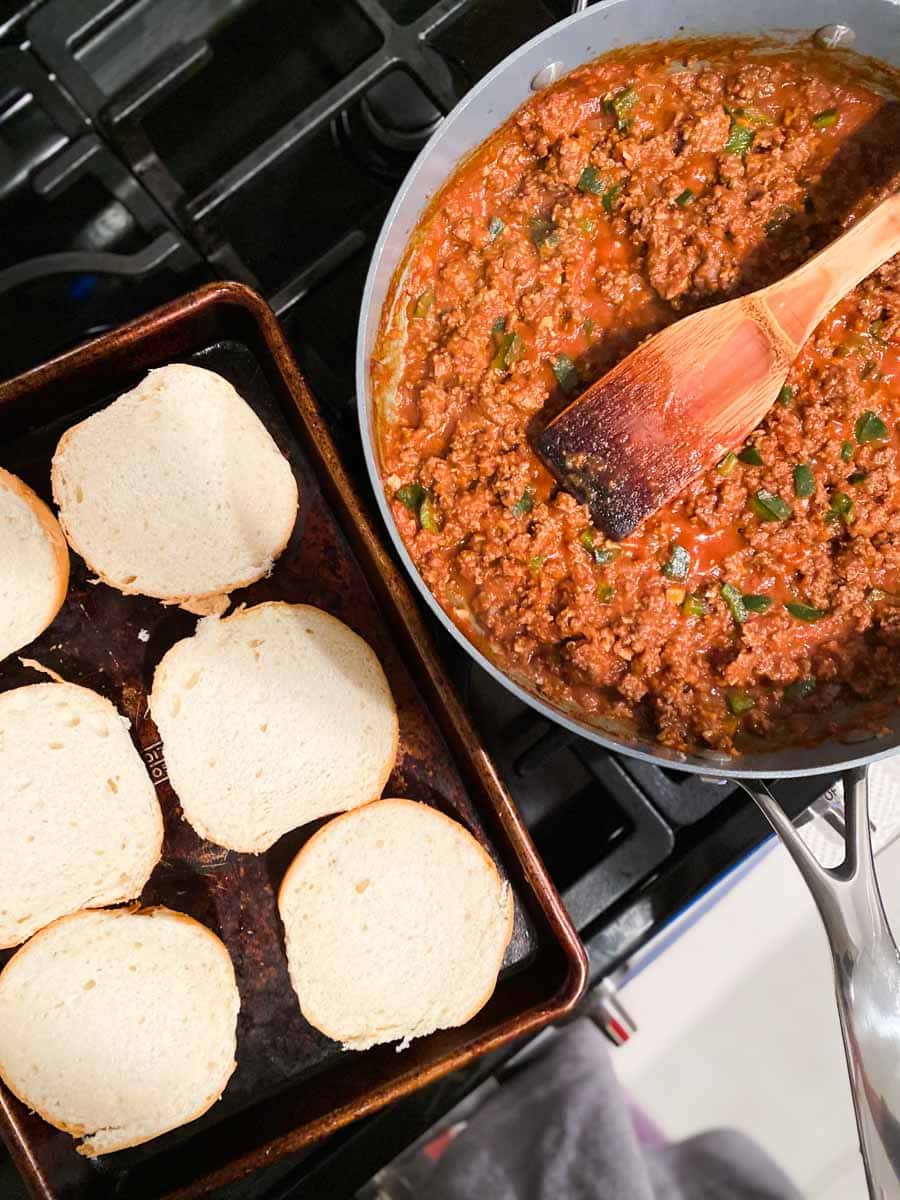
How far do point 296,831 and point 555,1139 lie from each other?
142 cm

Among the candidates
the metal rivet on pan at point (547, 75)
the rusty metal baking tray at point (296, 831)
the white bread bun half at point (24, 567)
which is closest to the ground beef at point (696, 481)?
the metal rivet on pan at point (547, 75)

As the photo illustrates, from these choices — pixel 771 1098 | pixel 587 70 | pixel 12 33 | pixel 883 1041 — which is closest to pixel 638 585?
pixel 883 1041

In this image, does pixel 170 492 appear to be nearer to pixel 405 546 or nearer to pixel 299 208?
pixel 405 546

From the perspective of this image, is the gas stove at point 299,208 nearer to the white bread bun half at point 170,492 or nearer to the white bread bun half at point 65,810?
the white bread bun half at point 170,492

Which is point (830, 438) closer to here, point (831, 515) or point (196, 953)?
point (831, 515)

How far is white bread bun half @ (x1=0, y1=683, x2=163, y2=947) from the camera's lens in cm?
252

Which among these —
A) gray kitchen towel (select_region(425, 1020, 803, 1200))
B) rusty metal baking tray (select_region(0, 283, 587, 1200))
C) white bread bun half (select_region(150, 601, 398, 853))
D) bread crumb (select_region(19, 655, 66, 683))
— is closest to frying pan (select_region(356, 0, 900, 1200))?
rusty metal baking tray (select_region(0, 283, 587, 1200))

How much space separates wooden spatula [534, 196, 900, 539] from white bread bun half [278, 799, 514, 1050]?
95cm

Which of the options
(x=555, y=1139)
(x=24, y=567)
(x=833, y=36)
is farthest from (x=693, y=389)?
(x=555, y=1139)

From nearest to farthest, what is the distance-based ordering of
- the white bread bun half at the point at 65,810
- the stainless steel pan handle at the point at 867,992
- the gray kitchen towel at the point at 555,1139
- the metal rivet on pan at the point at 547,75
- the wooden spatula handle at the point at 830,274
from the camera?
the stainless steel pan handle at the point at 867,992, the wooden spatula handle at the point at 830,274, the metal rivet on pan at the point at 547,75, the white bread bun half at the point at 65,810, the gray kitchen towel at the point at 555,1139

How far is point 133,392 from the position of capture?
255 centimetres

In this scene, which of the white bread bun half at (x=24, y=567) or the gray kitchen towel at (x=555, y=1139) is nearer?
the white bread bun half at (x=24, y=567)

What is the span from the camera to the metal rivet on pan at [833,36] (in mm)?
2428

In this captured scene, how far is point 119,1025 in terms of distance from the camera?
2.51 meters
